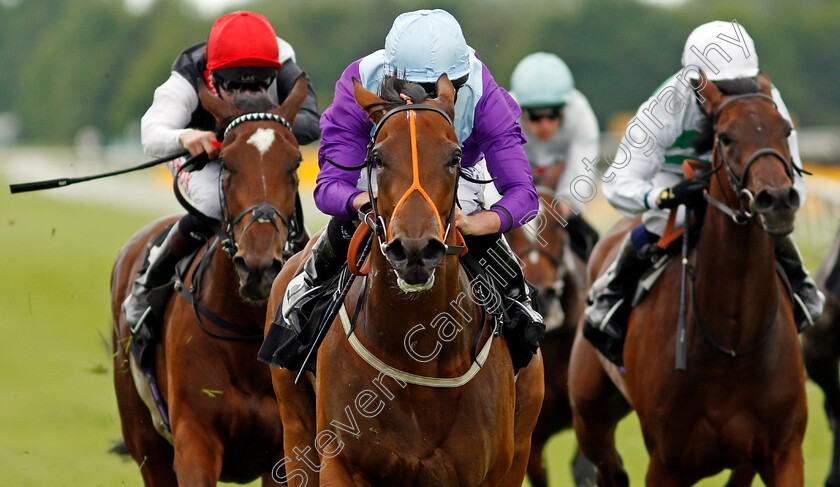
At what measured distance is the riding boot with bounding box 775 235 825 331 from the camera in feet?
18.6

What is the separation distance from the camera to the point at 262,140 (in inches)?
199

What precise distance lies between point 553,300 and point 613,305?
4.82 feet

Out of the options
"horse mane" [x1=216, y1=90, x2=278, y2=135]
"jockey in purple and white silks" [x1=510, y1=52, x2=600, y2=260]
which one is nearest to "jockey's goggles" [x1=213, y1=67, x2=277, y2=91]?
"horse mane" [x1=216, y1=90, x2=278, y2=135]

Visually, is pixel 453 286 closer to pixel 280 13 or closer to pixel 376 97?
pixel 376 97

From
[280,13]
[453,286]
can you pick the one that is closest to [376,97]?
[453,286]

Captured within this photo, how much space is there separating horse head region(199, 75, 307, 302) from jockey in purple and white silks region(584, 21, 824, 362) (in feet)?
5.80

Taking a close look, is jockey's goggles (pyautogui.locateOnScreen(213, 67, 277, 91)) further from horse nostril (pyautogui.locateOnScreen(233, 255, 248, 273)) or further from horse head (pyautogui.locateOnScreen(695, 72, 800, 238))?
horse head (pyautogui.locateOnScreen(695, 72, 800, 238))

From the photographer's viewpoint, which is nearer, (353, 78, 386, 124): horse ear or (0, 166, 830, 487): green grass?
(353, 78, 386, 124): horse ear

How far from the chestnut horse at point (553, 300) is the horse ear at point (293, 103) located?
2390mm

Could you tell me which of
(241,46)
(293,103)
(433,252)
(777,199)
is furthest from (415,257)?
(241,46)

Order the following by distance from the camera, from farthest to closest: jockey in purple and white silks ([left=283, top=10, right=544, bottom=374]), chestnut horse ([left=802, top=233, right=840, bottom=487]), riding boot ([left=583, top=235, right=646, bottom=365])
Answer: chestnut horse ([left=802, top=233, right=840, bottom=487]) < riding boot ([left=583, top=235, right=646, bottom=365]) < jockey in purple and white silks ([left=283, top=10, right=544, bottom=374])

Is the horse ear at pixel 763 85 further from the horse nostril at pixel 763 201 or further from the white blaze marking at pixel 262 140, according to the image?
the white blaze marking at pixel 262 140

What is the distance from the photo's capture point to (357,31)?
60.3 metres

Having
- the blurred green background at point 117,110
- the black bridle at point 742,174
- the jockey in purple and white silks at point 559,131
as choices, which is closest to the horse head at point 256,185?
the black bridle at point 742,174
